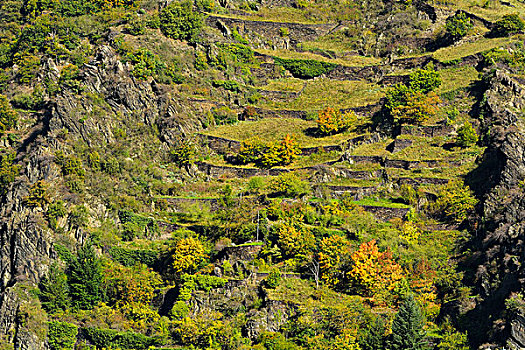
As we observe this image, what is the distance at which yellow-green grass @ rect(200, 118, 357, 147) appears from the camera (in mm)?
110938

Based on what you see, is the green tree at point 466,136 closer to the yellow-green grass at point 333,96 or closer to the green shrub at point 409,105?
the green shrub at point 409,105

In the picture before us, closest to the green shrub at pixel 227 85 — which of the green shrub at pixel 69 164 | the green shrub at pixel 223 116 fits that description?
the green shrub at pixel 223 116

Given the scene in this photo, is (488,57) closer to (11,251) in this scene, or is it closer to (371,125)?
(371,125)

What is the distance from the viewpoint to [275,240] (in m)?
92.8

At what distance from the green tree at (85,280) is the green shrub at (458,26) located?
54.5 meters

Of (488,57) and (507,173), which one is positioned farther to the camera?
(488,57)

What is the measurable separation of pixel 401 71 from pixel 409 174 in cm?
2452

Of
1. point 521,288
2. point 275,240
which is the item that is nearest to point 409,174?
point 275,240

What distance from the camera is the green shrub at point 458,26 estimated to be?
12307 cm

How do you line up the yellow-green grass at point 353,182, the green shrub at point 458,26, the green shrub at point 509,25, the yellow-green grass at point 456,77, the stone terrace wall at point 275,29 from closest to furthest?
the yellow-green grass at point 353,182, the yellow-green grass at point 456,77, the green shrub at point 509,25, the green shrub at point 458,26, the stone terrace wall at point 275,29

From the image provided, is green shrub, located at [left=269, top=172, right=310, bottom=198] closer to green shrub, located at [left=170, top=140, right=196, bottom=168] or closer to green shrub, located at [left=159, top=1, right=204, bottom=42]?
green shrub, located at [left=170, top=140, right=196, bottom=168]

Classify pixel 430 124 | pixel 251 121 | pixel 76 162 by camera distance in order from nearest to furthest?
pixel 76 162
pixel 430 124
pixel 251 121

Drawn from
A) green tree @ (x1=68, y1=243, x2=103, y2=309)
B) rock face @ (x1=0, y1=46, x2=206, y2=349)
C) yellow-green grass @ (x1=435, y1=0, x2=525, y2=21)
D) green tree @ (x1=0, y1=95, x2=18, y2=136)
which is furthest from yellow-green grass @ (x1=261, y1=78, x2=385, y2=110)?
green tree @ (x1=68, y1=243, x2=103, y2=309)

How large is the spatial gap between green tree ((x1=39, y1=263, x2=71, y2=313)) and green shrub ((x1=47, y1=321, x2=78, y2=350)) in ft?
6.18
